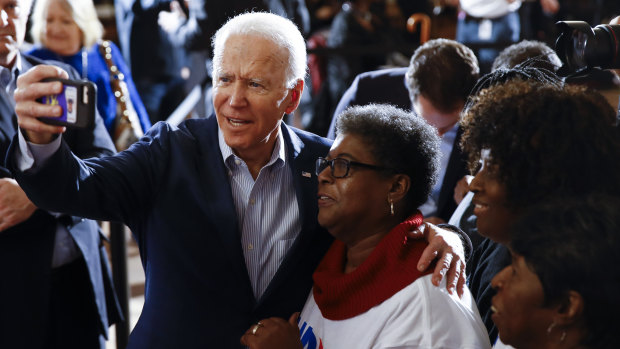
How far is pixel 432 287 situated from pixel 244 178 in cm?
59

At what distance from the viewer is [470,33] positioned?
16.6 ft

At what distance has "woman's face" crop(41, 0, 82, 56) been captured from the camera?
352 cm

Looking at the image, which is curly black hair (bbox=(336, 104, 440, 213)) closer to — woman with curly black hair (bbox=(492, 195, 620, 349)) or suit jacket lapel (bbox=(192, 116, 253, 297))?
suit jacket lapel (bbox=(192, 116, 253, 297))

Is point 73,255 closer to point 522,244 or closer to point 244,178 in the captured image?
point 244,178

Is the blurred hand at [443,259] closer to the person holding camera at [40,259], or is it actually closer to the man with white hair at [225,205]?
the man with white hair at [225,205]

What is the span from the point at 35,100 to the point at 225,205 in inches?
21.6

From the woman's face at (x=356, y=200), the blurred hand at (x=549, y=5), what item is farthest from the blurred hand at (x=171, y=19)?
the woman's face at (x=356, y=200)

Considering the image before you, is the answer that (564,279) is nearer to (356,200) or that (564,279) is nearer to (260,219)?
(356,200)

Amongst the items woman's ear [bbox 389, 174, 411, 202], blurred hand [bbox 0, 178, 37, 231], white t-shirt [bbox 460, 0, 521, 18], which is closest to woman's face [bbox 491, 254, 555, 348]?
woman's ear [bbox 389, 174, 411, 202]

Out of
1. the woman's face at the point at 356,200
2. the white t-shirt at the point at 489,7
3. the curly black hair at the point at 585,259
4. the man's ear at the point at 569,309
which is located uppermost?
the curly black hair at the point at 585,259

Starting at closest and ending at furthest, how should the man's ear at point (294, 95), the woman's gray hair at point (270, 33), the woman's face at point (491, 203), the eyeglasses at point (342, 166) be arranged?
the woman's face at point (491, 203) < the eyeglasses at point (342, 166) < the woman's gray hair at point (270, 33) < the man's ear at point (294, 95)

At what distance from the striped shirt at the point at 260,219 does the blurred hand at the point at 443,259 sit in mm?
361

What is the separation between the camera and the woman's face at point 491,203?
1487 mm

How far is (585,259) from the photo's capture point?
120 centimetres
